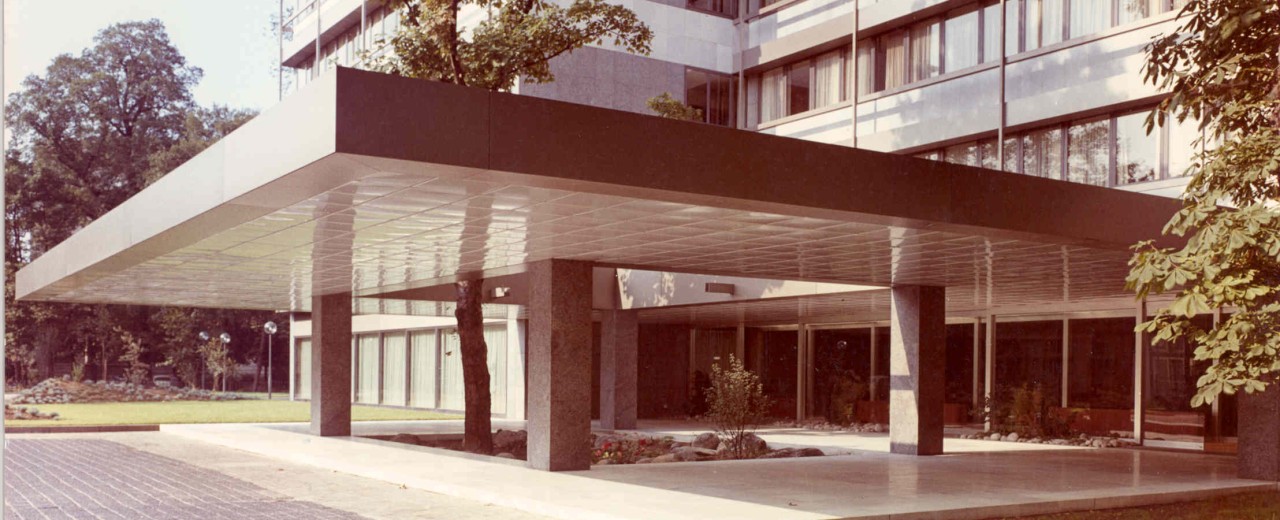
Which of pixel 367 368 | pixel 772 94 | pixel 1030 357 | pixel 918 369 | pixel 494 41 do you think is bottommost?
pixel 367 368

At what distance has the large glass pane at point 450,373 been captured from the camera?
3862 cm

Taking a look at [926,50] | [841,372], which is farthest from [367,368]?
[926,50]

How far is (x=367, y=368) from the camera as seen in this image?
4606 centimetres

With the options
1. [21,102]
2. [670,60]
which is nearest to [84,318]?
[21,102]

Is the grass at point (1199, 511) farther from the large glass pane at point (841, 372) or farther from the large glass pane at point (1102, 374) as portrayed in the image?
the large glass pane at point (841, 372)

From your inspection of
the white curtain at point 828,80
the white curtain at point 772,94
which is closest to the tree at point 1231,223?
the white curtain at point 828,80

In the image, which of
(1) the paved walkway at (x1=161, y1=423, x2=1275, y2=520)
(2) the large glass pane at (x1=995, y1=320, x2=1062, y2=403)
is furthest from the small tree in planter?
(2) the large glass pane at (x1=995, y1=320, x2=1062, y2=403)

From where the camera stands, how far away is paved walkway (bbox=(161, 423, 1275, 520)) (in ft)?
39.7

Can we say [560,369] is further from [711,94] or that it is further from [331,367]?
[711,94]

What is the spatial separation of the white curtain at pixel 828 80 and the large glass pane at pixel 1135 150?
8.49m

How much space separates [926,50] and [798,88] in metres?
4.71

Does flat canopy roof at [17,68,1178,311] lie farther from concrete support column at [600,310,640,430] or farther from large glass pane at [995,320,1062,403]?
concrete support column at [600,310,640,430]

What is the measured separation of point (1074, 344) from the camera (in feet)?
85.1

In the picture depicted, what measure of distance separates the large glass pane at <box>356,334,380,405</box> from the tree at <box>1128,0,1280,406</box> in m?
38.1
